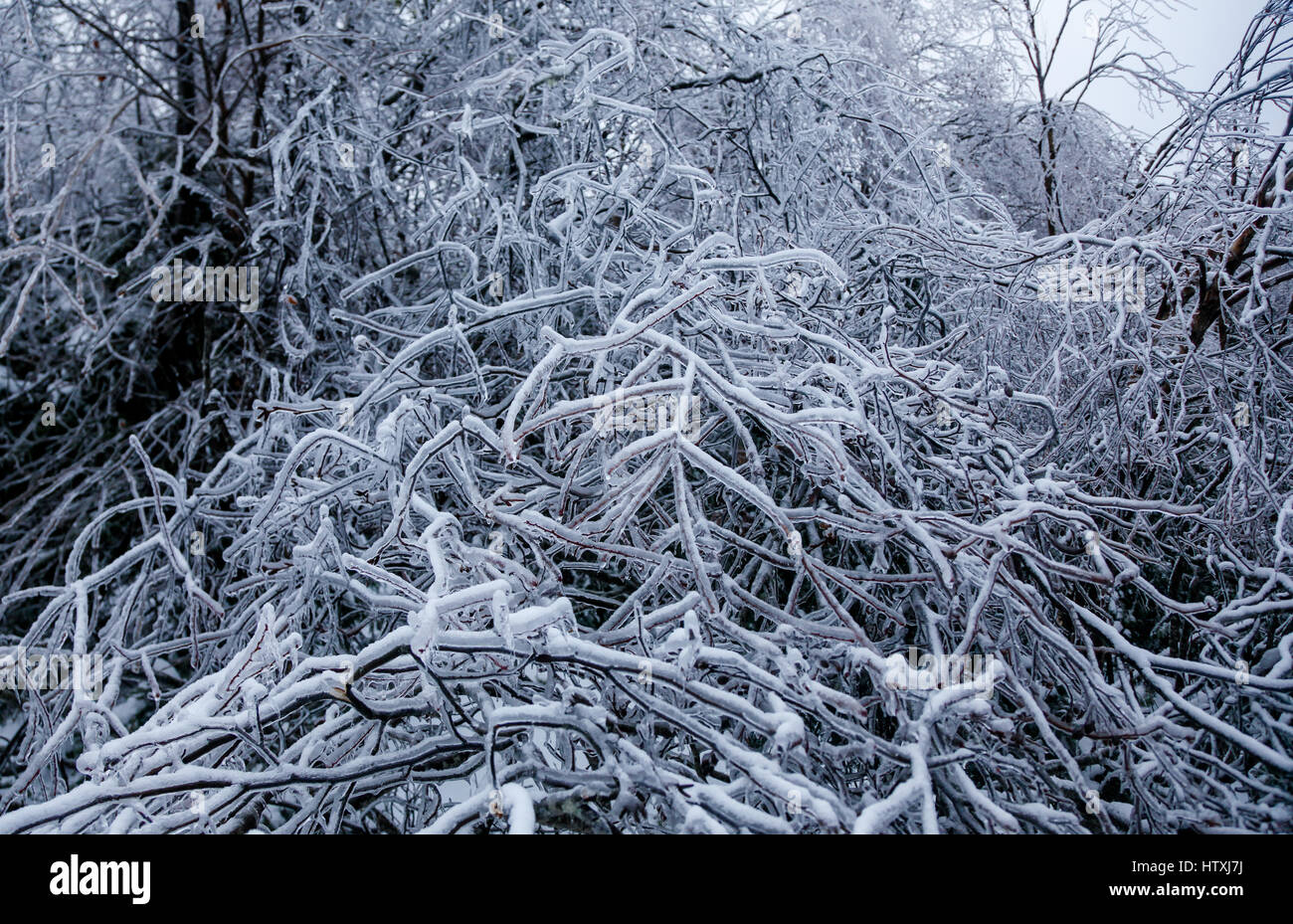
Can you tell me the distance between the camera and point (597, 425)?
60.4 inches

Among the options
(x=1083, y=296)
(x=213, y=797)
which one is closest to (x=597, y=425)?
(x=213, y=797)

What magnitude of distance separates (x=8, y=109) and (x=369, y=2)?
4.40 feet

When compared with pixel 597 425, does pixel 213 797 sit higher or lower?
lower

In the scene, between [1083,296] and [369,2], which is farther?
[369,2]

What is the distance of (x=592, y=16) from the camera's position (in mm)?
3158

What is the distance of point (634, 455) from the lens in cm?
145

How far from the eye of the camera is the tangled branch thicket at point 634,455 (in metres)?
1.34

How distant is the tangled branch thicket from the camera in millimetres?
1344
